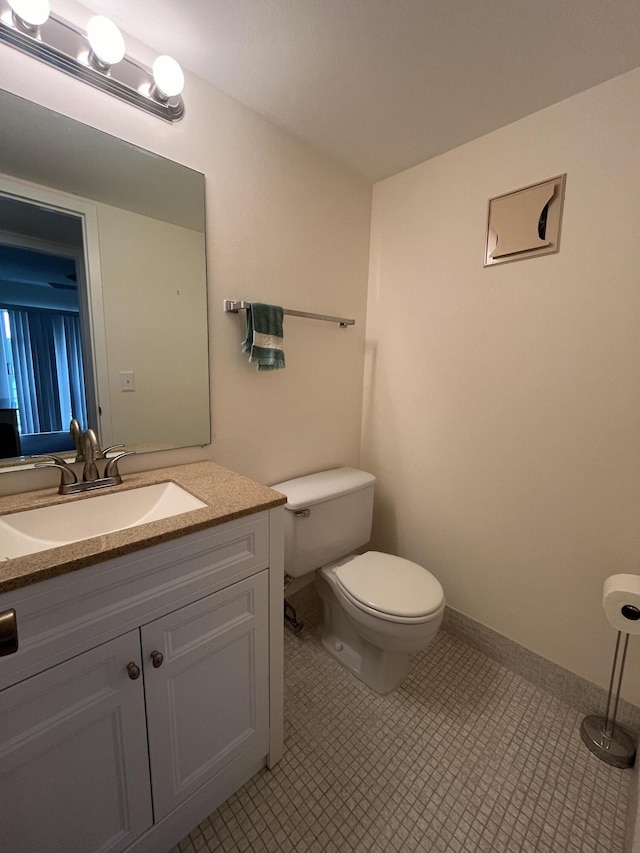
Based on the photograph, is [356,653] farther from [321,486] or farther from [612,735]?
[612,735]

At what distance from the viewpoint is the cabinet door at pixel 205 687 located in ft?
2.85

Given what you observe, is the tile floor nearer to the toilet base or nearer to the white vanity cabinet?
the toilet base

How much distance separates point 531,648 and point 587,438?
3.04 feet

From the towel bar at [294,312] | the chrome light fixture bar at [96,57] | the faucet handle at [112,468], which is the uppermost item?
the chrome light fixture bar at [96,57]

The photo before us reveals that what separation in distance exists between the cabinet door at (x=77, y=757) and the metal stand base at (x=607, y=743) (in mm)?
1430

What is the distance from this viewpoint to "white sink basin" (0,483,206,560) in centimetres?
90

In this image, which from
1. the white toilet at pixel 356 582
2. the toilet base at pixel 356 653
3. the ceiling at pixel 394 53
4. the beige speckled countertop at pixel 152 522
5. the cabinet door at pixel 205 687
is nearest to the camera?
the beige speckled countertop at pixel 152 522

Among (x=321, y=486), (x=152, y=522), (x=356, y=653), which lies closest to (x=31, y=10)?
(x=152, y=522)

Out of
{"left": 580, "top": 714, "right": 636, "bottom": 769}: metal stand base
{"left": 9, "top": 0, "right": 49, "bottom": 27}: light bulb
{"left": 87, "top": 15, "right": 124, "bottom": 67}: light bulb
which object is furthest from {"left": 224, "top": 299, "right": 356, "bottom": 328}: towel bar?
{"left": 580, "top": 714, "right": 636, "bottom": 769}: metal stand base

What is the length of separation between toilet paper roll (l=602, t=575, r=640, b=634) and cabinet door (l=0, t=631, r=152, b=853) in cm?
138

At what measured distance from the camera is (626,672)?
1.30 metres

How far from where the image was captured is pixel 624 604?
114 centimetres

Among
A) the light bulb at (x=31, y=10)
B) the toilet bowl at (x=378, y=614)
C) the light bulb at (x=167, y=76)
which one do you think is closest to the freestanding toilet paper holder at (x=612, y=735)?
the toilet bowl at (x=378, y=614)

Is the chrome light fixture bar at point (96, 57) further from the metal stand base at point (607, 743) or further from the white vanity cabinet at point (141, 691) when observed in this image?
the metal stand base at point (607, 743)
